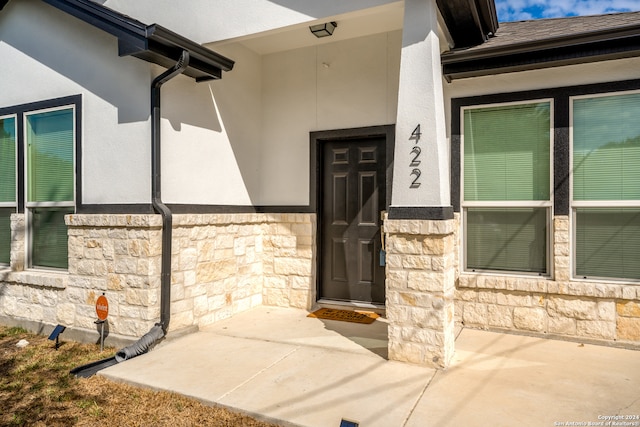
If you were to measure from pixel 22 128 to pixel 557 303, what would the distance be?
6566 mm

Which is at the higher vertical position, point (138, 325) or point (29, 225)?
point (29, 225)

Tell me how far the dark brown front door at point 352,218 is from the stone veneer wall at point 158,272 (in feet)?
1.00

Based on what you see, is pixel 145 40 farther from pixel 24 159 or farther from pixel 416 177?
pixel 416 177

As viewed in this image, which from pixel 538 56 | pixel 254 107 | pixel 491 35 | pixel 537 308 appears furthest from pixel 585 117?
pixel 254 107

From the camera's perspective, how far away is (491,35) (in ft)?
14.9

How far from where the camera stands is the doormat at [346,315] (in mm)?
4839

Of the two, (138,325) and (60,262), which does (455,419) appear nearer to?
(138,325)

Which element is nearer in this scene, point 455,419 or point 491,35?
point 455,419

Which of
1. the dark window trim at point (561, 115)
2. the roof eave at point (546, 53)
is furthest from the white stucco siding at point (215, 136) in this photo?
the dark window trim at point (561, 115)

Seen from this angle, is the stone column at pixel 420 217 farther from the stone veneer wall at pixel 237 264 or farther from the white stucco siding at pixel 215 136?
the white stucco siding at pixel 215 136

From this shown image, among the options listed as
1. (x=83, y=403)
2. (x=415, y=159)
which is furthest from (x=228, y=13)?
(x=83, y=403)

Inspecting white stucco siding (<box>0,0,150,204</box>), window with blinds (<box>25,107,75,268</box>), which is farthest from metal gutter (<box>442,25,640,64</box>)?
window with blinds (<box>25,107,75,268</box>)

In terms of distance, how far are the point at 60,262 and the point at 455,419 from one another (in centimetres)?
467

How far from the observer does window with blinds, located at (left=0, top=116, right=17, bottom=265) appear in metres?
5.21
